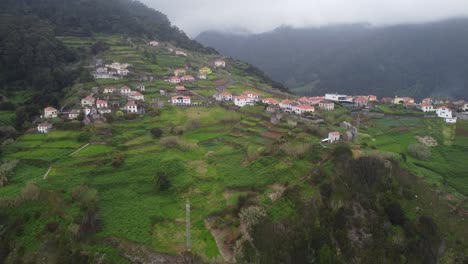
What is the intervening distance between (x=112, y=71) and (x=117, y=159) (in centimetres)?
3275

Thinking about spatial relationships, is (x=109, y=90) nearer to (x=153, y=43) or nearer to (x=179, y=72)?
(x=179, y=72)

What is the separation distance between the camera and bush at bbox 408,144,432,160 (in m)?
33.4

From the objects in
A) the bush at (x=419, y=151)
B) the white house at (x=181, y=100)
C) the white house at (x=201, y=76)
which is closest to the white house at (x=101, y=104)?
the white house at (x=181, y=100)

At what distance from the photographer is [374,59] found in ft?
417

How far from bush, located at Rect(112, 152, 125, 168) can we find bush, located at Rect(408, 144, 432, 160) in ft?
91.7

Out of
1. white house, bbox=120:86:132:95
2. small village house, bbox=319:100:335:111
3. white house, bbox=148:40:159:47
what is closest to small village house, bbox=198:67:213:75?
white house, bbox=148:40:159:47

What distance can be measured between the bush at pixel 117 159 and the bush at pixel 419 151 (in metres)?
27.9

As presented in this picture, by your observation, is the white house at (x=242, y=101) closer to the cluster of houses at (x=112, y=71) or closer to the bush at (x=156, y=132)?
the bush at (x=156, y=132)

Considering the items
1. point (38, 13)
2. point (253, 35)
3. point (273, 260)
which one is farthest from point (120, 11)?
point (253, 35)

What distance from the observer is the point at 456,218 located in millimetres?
25781

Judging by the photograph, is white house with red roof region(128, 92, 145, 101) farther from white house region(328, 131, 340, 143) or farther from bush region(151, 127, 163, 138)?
white house region(328, 131, 340, 143)

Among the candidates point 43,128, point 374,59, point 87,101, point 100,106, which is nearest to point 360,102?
point 100,106

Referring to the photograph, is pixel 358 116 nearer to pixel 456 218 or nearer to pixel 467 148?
pixel 467 148

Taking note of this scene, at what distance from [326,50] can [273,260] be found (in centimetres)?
14244
